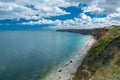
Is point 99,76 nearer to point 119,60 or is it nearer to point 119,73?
point 119,73

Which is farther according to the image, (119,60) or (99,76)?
(119,60)

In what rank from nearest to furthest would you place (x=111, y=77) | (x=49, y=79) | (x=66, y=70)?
(x=111, y=77) → (x=49, y=79) → (x=66, y=70)

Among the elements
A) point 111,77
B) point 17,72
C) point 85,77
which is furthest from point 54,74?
point 111,77

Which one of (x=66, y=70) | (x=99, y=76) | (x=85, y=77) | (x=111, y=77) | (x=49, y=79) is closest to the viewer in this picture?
(x=111, y=77)

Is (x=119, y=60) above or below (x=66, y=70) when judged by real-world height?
above

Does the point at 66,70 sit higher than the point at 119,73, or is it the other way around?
the point at 119,73

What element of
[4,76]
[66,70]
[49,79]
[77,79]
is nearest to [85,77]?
[77,79]

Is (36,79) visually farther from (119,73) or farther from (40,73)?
(119,73)

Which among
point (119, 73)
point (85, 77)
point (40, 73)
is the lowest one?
point (40, 73)

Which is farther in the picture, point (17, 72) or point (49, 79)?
point (17, 72)
